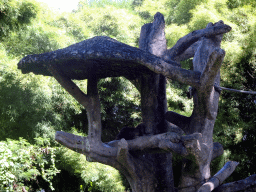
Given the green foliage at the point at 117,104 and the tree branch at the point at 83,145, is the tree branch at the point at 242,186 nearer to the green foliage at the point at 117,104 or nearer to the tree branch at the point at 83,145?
the tree branch at the point at 83,145

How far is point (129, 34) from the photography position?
7895 mm

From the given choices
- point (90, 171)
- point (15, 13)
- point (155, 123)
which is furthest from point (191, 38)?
point (90, 171)

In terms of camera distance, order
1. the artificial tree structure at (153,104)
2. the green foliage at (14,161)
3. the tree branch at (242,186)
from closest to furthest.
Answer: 1. the artificial tree structure at (153,104)
2. the tree branch at (242,186)
3. the green foliage at (14,161)

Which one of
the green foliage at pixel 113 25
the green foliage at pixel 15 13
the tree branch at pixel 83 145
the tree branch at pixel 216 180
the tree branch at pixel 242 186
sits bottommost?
the tree branch at pixel 242 186

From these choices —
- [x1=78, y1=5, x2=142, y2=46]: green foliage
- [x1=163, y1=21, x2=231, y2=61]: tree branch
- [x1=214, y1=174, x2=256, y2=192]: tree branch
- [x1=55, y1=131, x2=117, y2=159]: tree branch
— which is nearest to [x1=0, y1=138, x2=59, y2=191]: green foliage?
[x1=55, y1=131, x2=117, y2=159]: tree branch

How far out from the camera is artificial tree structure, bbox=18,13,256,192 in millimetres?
2201

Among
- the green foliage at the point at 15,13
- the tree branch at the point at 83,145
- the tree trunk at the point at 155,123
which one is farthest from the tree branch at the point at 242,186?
the green foliage at the point at 15,13

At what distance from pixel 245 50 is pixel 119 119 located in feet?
10.4

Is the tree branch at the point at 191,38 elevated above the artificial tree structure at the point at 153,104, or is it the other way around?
the tree branch at the point at 191,38

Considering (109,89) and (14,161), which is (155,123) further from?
(109,89)

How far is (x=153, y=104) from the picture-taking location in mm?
2752

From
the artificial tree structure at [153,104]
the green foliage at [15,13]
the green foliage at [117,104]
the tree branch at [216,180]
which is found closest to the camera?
the artificial tree structure at [153,104]

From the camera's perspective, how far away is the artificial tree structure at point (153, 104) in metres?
2.20

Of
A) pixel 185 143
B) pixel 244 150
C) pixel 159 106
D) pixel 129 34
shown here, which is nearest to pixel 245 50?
pixel 244 150
